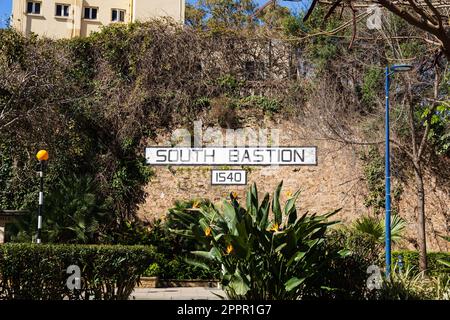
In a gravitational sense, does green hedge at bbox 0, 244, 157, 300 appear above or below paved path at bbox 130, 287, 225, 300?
above

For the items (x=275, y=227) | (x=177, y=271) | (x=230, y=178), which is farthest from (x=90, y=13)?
(x=275, y=227)

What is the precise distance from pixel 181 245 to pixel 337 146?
21.8 feet

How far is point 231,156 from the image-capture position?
853 inches

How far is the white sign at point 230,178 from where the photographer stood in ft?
70.4

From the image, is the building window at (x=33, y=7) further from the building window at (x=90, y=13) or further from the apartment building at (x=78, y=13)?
the building window at (x=90, y=13)

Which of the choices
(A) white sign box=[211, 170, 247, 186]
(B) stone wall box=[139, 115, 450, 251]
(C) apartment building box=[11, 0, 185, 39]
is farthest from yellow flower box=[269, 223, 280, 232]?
(C) apartment building box=[11, 0, 185, 39]

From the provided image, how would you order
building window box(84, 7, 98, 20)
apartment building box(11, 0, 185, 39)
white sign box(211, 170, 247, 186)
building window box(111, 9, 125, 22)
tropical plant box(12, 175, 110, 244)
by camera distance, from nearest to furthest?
tropical plant box(12, 175, 110, 244) → white sign box(211, 170, 247, 186) → apartment building box(11, 0, 185, 39) → building window box(84, 7, 98, 20) → building window box(111, 9, 125, 22)

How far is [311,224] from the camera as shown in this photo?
9242 mm

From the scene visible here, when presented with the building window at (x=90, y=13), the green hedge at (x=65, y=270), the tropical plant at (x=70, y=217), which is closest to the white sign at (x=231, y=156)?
the tropical plant at (x=70, y=217)

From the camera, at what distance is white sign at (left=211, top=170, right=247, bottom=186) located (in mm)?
21469

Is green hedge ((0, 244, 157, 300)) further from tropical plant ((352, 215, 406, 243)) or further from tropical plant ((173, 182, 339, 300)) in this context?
tropical plant ((352, 215, 406, 243))

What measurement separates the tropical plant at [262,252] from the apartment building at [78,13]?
91.0 ft

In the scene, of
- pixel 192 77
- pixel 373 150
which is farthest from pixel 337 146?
pixel 192 77

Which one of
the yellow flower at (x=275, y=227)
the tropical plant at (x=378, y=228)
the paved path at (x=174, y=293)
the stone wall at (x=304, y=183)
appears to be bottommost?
the paved path at (x=174, y=293)
